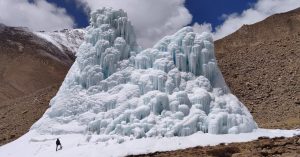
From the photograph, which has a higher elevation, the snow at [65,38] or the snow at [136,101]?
the snow at [65,38]

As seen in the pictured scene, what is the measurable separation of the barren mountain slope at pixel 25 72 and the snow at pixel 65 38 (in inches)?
196

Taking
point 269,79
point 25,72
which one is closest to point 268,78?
Result: point 269,79

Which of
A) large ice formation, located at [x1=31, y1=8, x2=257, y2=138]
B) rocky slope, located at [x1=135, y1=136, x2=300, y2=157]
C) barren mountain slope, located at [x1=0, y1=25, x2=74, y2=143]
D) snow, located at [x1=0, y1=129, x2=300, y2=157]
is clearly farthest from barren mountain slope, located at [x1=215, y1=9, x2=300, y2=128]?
barren mountain slope, located at [x1=0, y1=25, x2=74, y2=143]

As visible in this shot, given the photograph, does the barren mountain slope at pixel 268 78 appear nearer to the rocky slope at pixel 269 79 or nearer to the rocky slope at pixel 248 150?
the rocky slope at pixel 269 79

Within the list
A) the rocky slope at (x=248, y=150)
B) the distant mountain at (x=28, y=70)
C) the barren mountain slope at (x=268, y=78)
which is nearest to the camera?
the rocky slope at (x=248, y=150)

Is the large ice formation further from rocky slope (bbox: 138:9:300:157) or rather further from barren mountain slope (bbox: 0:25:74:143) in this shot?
barren mountain slope (bbox: 0:25:74:143)

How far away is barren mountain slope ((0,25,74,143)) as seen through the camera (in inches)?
2411

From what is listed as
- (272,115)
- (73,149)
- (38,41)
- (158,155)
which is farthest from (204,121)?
(38,41)

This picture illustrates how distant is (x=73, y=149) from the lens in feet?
95.1

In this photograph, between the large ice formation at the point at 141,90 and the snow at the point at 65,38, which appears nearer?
the large ice formation at the point at 141,90

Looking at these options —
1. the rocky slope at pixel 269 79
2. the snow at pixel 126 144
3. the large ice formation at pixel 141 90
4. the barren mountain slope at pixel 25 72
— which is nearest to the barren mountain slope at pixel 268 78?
the rocky slope at pixel 269 79

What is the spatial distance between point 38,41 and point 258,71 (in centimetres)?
11236

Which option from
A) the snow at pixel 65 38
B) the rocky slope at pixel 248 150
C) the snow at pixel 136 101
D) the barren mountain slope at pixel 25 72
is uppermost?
the snow at pixel 65 38

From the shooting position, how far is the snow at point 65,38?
577 feet
